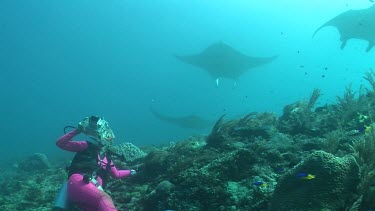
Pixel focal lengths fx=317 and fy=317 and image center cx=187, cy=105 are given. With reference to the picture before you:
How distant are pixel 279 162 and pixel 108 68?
416 feet

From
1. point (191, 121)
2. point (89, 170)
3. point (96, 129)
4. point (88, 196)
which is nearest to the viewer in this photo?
point (88, 196)

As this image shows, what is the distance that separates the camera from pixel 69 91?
4877 inches

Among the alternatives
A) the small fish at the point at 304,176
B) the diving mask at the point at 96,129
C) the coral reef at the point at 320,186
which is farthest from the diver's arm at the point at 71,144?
the small fish at the point at 304,176

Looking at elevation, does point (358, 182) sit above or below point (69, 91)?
below

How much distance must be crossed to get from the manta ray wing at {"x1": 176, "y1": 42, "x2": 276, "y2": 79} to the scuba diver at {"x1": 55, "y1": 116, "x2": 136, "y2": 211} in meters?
22.4

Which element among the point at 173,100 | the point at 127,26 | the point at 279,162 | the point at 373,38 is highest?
the point at 127,26

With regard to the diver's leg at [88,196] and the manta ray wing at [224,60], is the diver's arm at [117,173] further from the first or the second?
the manta ray wing at [224,60]

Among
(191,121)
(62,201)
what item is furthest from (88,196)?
(191,121)

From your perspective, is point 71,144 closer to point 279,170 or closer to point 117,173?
point 117,173

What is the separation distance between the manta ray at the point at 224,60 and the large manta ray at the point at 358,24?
23.1 ft

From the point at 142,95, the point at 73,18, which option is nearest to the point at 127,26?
the point at 73,18

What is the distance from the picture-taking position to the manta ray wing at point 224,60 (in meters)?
28.6

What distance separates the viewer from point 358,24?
845 inches

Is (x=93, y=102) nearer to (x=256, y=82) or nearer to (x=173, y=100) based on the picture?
(x=173, y=100)
